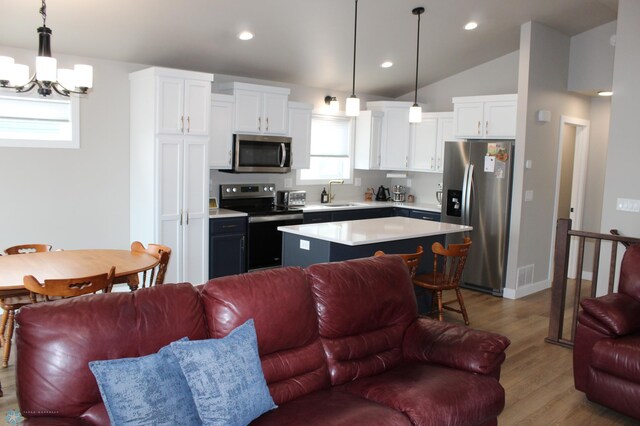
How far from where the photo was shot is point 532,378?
153 inches

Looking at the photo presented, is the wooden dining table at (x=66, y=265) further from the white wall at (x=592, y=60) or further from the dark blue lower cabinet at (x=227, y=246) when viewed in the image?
the white wall at (x=592, y=60)

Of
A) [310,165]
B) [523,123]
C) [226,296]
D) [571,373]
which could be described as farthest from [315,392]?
[310,165]

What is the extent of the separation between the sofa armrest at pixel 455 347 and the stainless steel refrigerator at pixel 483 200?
332 cm

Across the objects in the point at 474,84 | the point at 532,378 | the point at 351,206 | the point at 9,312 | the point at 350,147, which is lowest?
the point at 532,378

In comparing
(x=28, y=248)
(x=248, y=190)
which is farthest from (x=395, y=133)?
(x=28, y=248)

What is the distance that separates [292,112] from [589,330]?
13.9 feet

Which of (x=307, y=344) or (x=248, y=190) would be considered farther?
(x=248, y=190)

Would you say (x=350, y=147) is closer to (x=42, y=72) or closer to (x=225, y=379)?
(x=42, y=72)

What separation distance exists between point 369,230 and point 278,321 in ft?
7.46

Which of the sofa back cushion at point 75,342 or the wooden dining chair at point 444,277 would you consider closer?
the sofa back cushion at point 75,342

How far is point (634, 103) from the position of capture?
484 centimetres

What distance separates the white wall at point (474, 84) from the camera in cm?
686

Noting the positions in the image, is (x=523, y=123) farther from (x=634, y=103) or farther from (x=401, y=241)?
(x=401, y=241)

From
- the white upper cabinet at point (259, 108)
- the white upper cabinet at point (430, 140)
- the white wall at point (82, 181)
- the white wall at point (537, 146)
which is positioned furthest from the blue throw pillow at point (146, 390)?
the white upper cabinet at point (430, 140)
